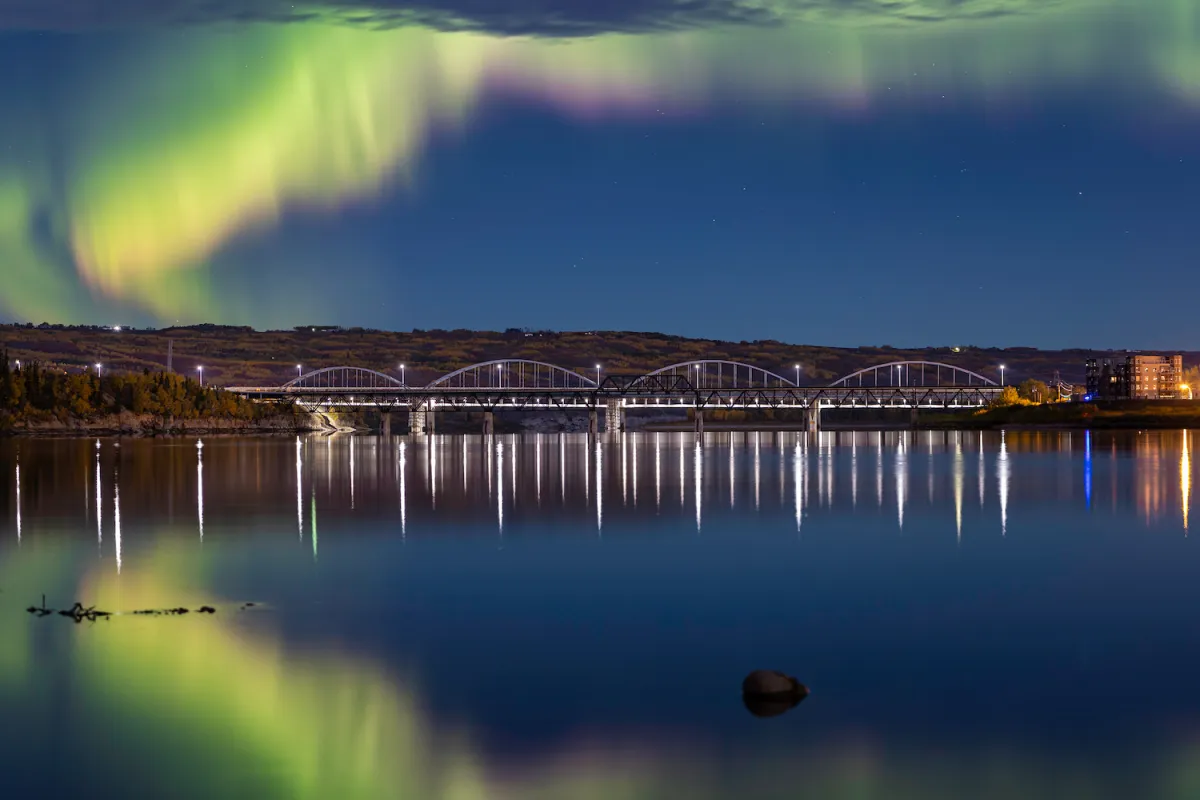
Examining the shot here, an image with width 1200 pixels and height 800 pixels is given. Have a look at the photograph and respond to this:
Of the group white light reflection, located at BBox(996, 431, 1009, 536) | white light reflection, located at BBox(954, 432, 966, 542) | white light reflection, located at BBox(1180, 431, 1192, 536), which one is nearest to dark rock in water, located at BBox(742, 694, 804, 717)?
white light reflection, located at BBox(954, 432, 966, 542)

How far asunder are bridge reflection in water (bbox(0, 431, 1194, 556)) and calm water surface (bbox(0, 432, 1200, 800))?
2.85 feet

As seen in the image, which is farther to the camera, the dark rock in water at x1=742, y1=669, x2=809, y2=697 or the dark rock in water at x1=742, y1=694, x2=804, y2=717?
the dark rock in water at x1=742, y1=669, x2=809, y2=697

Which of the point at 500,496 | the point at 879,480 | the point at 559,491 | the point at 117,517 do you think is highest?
the point at 117,517

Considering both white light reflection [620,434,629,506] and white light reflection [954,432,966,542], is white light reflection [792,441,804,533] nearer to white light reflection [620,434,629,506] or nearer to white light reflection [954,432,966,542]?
white light reflection [954,432,966,542]

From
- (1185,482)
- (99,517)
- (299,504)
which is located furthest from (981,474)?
(99,517)

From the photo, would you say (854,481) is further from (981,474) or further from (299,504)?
(299,504)

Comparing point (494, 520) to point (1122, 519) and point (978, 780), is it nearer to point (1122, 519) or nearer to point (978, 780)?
point (1122, 519)

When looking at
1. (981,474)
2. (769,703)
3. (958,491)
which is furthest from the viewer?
(981,474)

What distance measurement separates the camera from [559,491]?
79.8 metres

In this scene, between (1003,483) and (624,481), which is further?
(624,481)

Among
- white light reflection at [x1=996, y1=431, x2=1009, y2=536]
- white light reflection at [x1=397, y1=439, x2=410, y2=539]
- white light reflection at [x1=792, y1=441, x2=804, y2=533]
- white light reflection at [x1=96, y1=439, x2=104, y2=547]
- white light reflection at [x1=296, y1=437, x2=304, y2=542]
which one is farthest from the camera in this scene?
white light reflection at [x1=792, y1=441, x2=804, y2=533]

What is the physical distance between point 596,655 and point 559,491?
51888 mm

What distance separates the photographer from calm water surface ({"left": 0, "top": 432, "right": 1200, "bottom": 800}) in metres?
20.1

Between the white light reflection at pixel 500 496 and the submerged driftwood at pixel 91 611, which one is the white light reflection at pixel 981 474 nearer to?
the white light reflection at pixel 500 496
